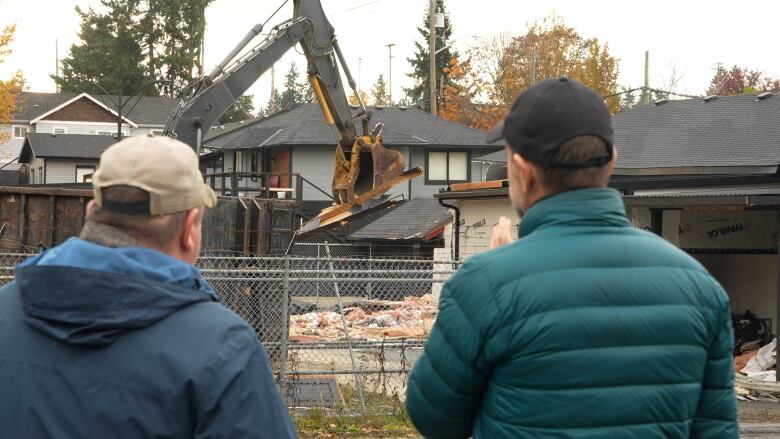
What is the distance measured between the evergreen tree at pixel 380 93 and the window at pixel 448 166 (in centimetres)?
4909

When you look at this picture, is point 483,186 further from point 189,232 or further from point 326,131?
point 326,131

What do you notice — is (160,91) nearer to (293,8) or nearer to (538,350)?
(293,8)

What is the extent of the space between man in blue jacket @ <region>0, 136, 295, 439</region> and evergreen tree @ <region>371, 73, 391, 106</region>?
93.8 m

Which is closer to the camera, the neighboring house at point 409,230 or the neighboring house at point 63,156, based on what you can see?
the neighboring house at point 409,230

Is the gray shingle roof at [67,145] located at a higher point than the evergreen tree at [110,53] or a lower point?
lower

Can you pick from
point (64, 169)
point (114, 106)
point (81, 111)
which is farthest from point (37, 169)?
point (81, 111)

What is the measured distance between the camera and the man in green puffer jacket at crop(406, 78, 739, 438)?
2855 millimetres

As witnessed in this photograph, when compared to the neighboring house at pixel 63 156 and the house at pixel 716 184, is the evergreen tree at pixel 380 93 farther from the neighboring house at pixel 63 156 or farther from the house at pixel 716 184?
the house at pixel 716 184

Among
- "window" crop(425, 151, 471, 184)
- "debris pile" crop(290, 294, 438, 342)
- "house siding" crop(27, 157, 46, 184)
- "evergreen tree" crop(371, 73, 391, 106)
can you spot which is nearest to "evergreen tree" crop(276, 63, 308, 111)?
"evergreen tree" crop(371, 73, 391, 106)

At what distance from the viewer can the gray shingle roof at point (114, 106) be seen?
276 feet

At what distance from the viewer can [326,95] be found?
19.7m

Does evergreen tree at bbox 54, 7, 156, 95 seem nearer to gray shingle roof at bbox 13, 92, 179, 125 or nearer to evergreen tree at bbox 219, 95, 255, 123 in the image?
gray shingle roof at bbox 13, 92, 179, 125

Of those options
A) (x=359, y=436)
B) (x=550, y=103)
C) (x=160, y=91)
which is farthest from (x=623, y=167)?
(x=160, y=91)

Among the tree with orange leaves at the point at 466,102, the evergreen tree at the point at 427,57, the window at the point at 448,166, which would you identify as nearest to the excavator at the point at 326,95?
the window at the point at 448,166
